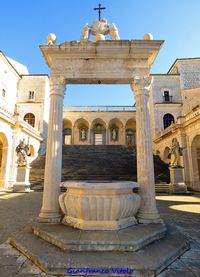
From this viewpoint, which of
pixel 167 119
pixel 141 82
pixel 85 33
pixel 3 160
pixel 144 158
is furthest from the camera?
pixel 167 119

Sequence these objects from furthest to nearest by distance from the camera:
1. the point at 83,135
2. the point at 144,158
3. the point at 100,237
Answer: the point at 83,135 → the point at 144,158 → the point at 100,237

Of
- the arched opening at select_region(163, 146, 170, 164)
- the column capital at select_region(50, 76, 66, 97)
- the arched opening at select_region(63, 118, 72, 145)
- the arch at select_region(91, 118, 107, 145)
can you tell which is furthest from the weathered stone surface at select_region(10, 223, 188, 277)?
the arched opening at select_region(63, 118, 72, 145)

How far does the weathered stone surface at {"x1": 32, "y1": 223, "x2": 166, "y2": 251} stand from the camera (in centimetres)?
265

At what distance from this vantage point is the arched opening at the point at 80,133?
28.8 m

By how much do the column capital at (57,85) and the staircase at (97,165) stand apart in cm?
954

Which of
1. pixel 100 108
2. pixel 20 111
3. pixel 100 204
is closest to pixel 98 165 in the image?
pixel 20 111

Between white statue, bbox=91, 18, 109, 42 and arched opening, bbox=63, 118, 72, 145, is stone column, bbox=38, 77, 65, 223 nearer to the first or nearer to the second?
white statue, bbox=91, 18, 109, 42

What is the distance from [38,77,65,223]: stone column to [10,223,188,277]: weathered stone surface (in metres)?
0.85

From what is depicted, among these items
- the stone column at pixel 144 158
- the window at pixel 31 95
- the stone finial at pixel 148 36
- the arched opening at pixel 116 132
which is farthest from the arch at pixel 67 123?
the stone column at pixel 144 158

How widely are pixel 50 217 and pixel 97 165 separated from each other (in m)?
12.4

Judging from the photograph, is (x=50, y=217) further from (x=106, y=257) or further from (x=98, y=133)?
(x=98, y=133)

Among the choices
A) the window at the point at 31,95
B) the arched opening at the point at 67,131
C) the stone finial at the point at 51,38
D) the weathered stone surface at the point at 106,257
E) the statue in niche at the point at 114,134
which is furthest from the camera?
the arched opening at the point at 67,131

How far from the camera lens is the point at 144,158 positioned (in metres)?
4.02

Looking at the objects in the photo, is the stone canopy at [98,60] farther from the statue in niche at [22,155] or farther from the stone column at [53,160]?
the statue in niche at [22,155]
